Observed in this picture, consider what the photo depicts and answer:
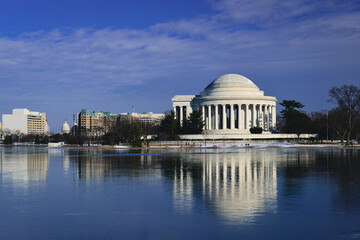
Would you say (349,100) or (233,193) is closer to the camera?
(233,193)

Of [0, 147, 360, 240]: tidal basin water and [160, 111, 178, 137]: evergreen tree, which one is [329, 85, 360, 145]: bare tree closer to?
[160, 111, 178, 137]: evergreen tree

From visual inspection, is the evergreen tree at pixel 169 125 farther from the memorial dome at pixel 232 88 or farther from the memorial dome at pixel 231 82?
the memorial dome at pixel 231 82

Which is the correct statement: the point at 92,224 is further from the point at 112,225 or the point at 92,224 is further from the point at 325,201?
the point at 325,201

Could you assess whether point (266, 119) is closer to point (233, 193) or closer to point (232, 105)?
point (232, 105)

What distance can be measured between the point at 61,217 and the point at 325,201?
9343 millimetres

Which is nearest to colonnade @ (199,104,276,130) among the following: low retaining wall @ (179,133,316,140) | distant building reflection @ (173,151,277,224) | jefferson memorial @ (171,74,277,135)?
jefferson memorial @ (171,74,277,135)

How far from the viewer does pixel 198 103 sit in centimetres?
11588

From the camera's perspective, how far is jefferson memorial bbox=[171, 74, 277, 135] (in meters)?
110

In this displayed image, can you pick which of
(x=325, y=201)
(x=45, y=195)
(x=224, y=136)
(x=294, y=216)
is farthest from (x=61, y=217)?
(x=224, y=136)

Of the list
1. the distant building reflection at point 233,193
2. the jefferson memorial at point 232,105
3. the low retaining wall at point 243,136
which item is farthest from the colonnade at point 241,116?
the distant building reflection at point 233,193

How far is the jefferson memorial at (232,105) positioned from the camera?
109625mm

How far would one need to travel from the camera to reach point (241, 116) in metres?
113

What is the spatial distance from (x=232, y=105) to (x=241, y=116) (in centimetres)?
464

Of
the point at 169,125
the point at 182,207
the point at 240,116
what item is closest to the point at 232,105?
the point at 240,116
